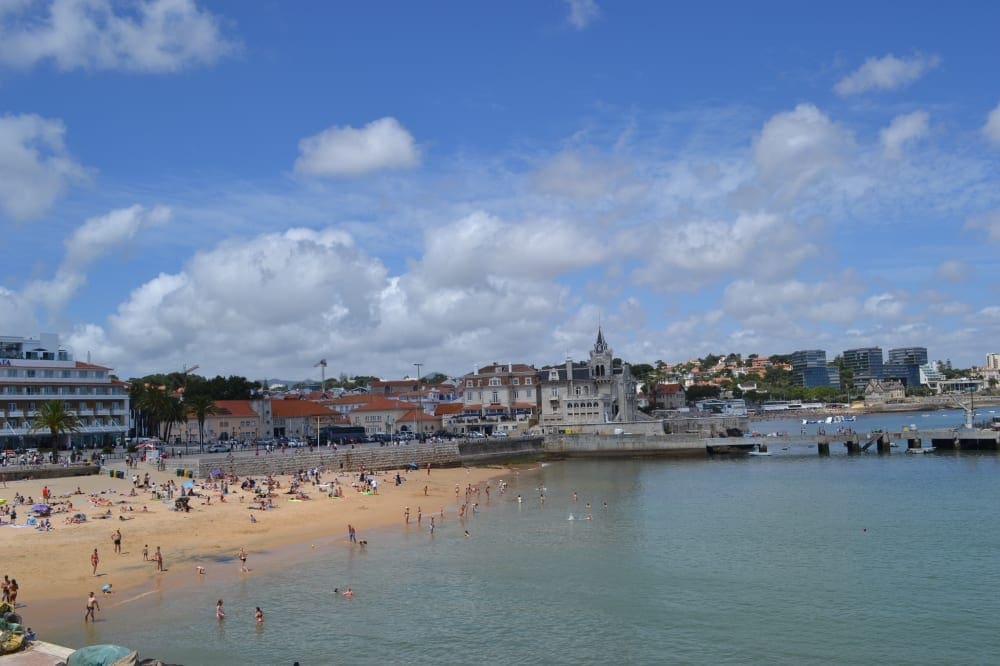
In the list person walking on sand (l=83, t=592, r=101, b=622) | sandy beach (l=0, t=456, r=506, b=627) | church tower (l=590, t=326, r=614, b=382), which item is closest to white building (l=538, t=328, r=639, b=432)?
church tower (l=590, t=326, r=614, b=382)

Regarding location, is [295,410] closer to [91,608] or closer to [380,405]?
[380,405]

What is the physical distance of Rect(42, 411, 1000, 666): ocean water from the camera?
24188 mm

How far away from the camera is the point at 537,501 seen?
180 feet

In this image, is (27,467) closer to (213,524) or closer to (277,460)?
(277,460)

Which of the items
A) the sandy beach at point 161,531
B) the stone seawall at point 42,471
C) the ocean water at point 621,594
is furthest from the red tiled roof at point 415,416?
the ocean water at point 621,594

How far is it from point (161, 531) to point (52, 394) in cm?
4174

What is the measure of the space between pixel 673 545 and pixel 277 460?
35160 mm

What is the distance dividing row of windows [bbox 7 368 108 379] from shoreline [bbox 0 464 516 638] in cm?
2204

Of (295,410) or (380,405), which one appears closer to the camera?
(380,405)

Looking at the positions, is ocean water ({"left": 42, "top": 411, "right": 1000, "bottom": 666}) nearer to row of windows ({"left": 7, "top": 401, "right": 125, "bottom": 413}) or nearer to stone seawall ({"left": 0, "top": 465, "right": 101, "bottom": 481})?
stone seawall ({"left": 0, "top": 465, "right": 101, "bottom": 481})

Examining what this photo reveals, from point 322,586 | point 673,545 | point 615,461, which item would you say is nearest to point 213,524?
point 322,586

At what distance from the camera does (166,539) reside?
125 ft

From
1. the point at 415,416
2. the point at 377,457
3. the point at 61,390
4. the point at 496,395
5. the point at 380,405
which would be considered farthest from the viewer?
the point at 496,395

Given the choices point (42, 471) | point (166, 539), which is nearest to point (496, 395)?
point (42, 471)
